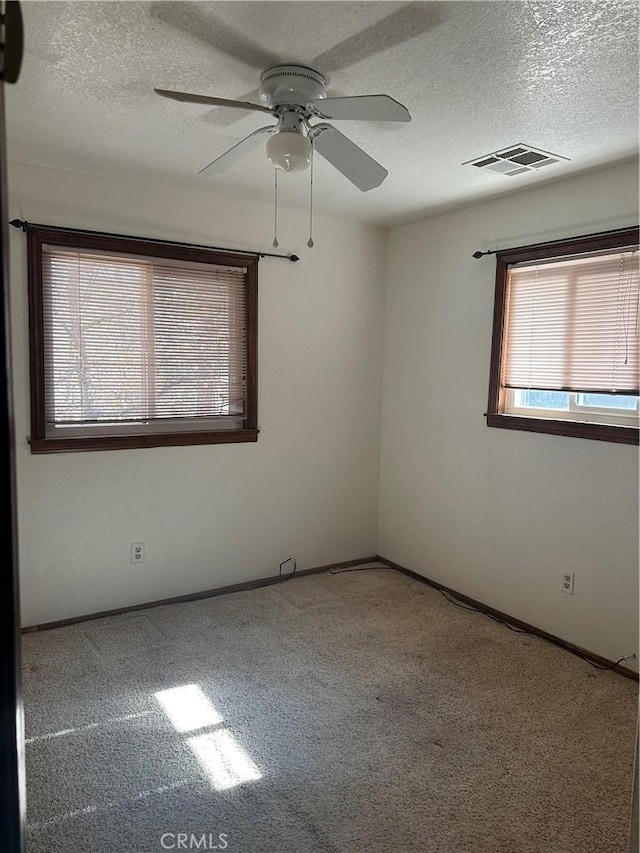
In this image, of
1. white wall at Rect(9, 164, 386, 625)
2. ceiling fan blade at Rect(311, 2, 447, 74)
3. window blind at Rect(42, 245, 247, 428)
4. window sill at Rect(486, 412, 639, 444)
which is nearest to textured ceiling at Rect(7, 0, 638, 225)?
ceiling fan blade at Rect(311, 2, 447, 74)

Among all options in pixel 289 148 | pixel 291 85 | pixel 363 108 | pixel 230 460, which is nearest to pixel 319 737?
pixel 230 460

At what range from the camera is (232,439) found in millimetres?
3775

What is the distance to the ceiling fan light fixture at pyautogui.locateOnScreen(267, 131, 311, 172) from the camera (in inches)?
75.5

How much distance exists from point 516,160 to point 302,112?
1.30m

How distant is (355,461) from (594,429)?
1807 mm

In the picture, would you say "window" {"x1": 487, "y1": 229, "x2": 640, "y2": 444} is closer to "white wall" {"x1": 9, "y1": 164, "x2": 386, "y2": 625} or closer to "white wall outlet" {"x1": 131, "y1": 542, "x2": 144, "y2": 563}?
"white wall" {"x1": 9, "y1": 164, "x2": 386, "y2": 625}

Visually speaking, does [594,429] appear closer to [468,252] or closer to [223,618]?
[468,252]

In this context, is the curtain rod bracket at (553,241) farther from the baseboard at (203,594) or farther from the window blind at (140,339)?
the baseboard at (203,594)

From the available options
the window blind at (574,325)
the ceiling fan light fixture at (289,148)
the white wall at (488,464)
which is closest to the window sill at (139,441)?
the white wall at (488,464)

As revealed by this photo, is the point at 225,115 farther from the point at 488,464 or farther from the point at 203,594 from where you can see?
the point at 203,594

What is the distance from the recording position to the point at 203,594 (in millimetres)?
3732

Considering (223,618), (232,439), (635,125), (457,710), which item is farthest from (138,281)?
(457,710)

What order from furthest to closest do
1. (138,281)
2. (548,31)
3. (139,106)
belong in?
(138,281) → (139,106) → (548,31)

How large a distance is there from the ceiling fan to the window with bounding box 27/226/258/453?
1404mm
